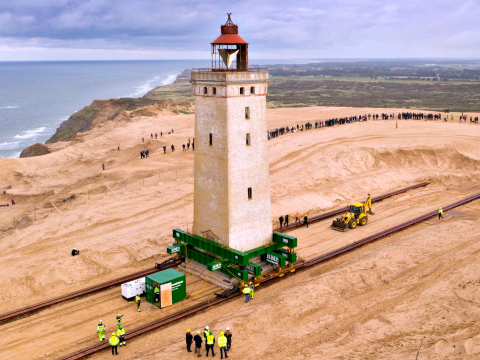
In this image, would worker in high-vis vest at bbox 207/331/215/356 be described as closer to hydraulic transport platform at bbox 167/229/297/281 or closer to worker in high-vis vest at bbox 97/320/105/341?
worker in high-vis vest at bbox 97/320/105/341

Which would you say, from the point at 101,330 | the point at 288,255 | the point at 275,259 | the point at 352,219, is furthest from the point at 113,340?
the point at 352,219

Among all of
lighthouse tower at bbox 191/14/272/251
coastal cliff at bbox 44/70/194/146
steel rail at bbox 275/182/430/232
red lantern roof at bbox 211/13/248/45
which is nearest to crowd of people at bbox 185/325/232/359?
lighthouse tower at bbox 191/14/272/251

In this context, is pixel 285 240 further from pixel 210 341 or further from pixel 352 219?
pixel 352 219

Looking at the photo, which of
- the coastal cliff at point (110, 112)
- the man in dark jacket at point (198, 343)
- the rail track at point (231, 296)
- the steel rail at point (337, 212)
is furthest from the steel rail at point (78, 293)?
the coastal cliff at point (110, 112)

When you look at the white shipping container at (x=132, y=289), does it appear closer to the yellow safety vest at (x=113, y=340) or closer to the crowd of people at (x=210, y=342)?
the yellow safety vest at (x=113, y=340)

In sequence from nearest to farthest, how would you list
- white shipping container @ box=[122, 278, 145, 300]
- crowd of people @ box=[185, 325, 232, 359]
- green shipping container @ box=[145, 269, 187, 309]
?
crowd of people @ box=[185, 325, 232, 359], green shipping container @ box=[145, 269, 187, 309], white shipping container @ box=[122, 278, 145, 300]

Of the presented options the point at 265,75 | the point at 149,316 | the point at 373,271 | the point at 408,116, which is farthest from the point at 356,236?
the point at 408,116

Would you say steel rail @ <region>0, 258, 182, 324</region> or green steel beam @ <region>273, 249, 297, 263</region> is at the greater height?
green steel beam @ <region>273, 249, 297, 263</region>
